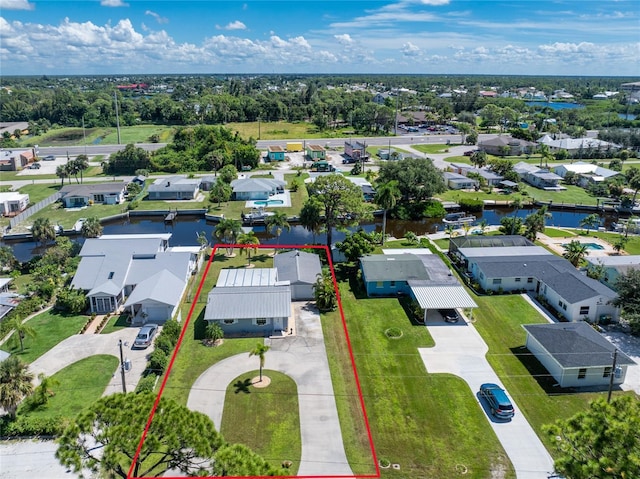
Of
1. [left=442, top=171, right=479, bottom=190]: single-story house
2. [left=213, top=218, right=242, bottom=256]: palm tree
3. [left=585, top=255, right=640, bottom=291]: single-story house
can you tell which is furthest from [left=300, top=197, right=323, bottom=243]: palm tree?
[left=442, top=171, right=479, bottom=190]: single-story house

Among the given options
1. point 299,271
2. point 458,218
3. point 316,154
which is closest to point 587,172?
point 458,218

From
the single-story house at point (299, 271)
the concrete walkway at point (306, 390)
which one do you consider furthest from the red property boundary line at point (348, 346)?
the single-story house at point (299, 271)

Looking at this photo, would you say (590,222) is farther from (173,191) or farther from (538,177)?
(173,191)

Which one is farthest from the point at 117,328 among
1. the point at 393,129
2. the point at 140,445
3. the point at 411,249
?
the point at 393,129

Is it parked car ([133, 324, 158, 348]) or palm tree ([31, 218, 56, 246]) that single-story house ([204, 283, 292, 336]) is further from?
palm tree ([31, 218, 56, 246])

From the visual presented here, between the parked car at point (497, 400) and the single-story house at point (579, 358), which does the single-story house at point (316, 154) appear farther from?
the parked car at point (497, 400)

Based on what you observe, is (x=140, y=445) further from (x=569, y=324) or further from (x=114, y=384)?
(x=569, y=324)

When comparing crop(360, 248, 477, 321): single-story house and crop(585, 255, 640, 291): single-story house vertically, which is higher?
crop(585, 255, 640, 291): single-story house
